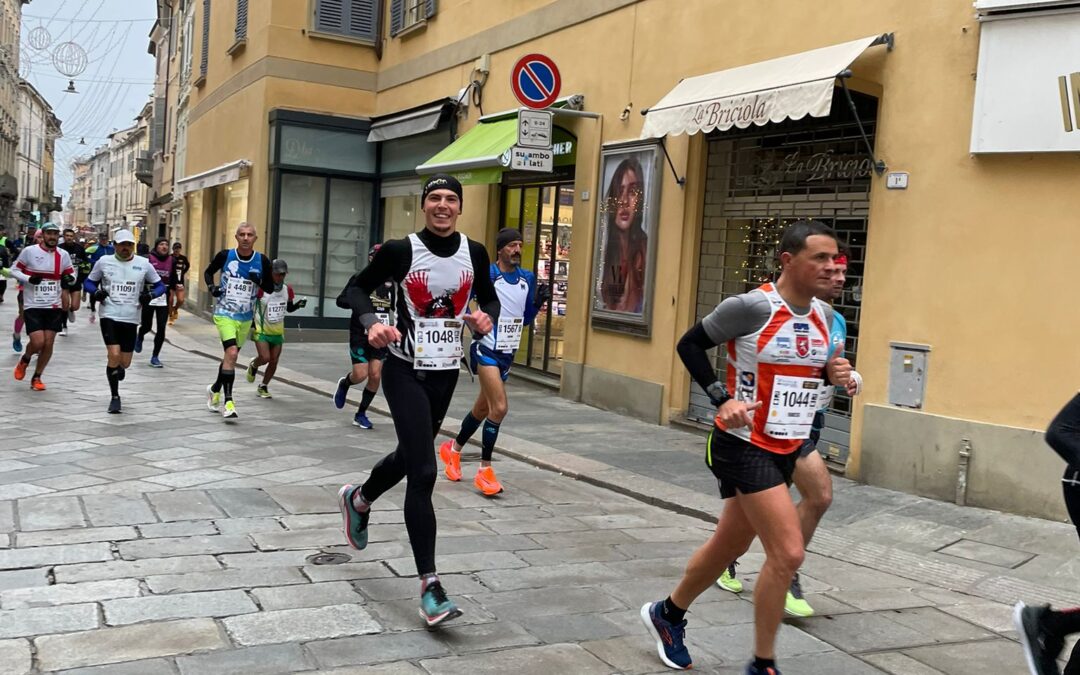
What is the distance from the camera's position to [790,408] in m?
3.62

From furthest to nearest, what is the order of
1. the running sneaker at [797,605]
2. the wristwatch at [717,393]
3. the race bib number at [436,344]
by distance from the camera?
1. the running sneaker at [797,605]
2. the race bib number at [436,344]
3. the wristwatch at [717,393]

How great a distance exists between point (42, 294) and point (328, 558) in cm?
769

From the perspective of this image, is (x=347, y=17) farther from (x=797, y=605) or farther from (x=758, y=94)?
(x=797, y=605)

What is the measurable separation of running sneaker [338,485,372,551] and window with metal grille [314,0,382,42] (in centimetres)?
1533

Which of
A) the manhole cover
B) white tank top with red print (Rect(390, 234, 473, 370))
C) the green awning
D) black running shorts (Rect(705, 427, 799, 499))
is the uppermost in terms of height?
the green awning

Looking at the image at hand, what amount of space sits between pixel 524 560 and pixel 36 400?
703cm

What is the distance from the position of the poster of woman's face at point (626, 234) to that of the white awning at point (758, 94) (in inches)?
43.7

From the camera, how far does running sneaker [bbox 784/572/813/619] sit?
455 centimetres

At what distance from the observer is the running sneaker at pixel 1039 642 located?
364cm

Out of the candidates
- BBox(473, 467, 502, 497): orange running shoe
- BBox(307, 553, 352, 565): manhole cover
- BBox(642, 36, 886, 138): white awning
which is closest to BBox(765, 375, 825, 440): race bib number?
BBox(307, 553, 352, 565): manhole cover

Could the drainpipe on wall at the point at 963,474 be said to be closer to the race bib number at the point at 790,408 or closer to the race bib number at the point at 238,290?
the race bib number at the point at 790,408

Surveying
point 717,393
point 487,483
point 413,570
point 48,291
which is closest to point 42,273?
point 48,291

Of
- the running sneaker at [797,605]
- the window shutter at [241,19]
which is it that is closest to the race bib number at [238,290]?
the running sneaker at [797,605]

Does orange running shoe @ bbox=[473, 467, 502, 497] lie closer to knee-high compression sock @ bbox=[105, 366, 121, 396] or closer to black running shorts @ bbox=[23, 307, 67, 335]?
knee-high compression sock @ bbox=[105, 366, 121, 396]
